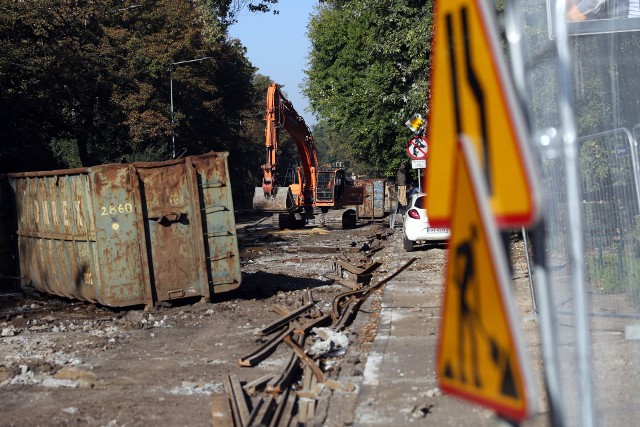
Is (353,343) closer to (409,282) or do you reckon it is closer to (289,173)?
(409,282)

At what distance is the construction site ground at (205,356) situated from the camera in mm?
7020

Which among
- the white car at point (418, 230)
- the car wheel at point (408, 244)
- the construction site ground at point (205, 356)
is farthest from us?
the car wheel at point (408, 244)

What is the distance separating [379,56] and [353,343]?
17346 millimetres

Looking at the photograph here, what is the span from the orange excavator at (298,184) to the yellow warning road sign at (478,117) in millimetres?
26084

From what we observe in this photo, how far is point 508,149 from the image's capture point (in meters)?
2.69

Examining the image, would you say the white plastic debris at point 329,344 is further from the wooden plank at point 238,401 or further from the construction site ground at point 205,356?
the wooden plank at point 238,401

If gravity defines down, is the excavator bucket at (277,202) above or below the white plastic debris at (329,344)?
above

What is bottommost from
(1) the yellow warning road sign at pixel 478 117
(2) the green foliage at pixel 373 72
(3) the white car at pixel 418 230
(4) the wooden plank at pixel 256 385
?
(4) the wooden plank at pixel 256 385

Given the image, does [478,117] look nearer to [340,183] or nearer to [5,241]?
[5,241]

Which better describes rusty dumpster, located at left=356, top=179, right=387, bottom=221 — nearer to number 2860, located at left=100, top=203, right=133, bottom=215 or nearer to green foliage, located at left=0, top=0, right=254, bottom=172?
green foliage, located at left=0, top=0, right=254, bottom=172

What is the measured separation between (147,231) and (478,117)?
10.6 m

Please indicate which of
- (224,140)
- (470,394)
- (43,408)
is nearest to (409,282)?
(43,408)

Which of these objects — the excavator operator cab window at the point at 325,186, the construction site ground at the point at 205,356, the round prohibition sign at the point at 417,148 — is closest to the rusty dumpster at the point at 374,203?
the excavator operator cab window at the point at 325,186

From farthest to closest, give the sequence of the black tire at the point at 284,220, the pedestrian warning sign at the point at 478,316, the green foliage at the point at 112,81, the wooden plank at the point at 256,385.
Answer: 1. the black tire at the point at 284,220
2. the green foliage at the point at 112,81
3. the wooden plank at the point at 256,385
4. the pedestrian warning sign at the point at 478,316
